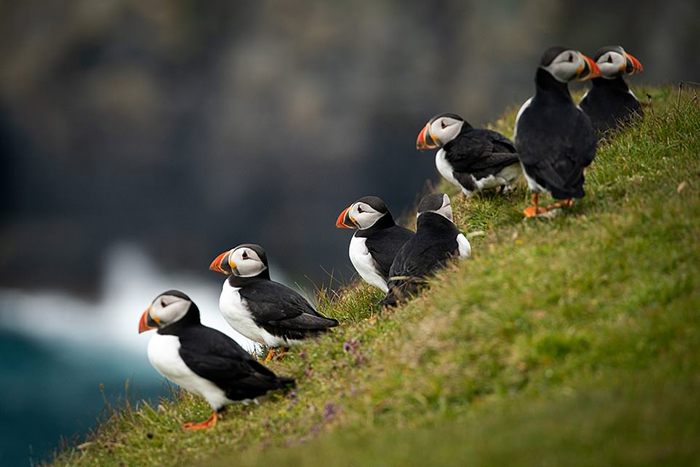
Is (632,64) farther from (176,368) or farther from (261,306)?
(176,368)

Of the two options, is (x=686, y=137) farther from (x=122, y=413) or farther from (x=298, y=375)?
(x=122, y=413)

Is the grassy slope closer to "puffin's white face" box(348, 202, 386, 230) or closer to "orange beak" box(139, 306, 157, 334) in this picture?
"orange beak" box(139, 306, 157, 334)

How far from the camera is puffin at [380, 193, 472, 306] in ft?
22.9

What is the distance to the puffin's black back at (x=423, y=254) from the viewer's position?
22.9 feet

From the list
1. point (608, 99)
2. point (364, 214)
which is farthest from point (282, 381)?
point (608, 99)

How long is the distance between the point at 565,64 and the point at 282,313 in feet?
11.2

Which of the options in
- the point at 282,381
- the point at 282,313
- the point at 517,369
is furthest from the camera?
the point at 282,313

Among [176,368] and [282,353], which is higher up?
[176,368]

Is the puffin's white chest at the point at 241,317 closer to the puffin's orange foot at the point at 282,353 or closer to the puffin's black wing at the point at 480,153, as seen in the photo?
the puffin's orange foot at the point at 282,353

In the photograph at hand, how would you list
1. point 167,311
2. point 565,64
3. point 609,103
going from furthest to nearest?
point 609,103
point 565,64
point 167,311

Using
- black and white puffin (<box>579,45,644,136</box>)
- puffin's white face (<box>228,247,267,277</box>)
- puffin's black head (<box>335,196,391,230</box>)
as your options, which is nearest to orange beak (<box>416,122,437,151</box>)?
puffin's black head (<box>335,196,391,230</box>)

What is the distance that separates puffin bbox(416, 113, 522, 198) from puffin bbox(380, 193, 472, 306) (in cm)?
86

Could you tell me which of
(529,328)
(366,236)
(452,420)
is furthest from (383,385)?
(366,236)

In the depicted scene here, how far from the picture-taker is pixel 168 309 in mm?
6430
